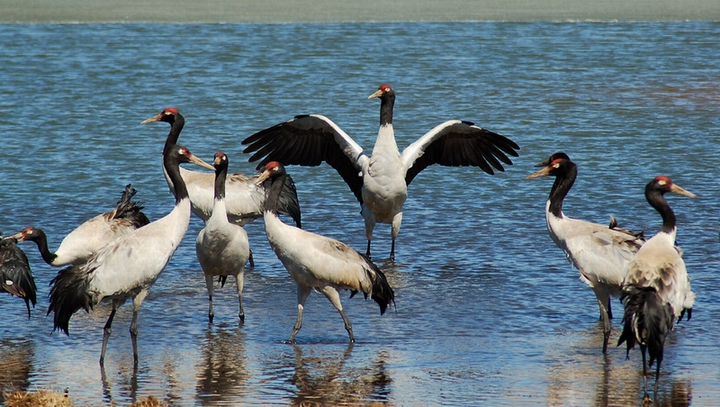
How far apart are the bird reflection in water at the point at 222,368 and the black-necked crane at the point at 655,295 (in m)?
2.40

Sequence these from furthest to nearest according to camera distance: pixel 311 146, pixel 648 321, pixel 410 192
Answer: pixel 410 192 < pixel 311 146 < pixel 648 321

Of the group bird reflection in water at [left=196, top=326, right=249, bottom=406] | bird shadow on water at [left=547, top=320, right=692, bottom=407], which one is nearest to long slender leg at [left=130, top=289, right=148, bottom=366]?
bird reflection in water at [left=196, top=326, right=249, bottom=406]

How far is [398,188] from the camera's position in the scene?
1070 centimetres

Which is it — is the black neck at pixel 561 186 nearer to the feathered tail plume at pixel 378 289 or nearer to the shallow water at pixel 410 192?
the shallow water at pixel 410 192

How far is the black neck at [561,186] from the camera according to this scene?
815cm

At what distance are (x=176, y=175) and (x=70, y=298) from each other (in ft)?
4.11

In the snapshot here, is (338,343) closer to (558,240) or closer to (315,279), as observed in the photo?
(315,279)

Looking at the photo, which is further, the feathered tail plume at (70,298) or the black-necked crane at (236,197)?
the black-necked crane at (236,197)

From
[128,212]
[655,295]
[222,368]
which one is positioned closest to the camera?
[655,295]

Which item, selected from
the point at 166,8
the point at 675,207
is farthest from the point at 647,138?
the point at 166,8

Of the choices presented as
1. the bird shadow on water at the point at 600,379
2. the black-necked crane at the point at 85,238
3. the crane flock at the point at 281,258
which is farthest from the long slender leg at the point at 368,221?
the bird shadow on water at the point at 600,379

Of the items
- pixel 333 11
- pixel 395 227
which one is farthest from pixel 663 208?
pixel 333 11

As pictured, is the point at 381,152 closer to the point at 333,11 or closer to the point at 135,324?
the point at 135,324

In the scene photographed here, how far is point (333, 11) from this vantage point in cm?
2661
